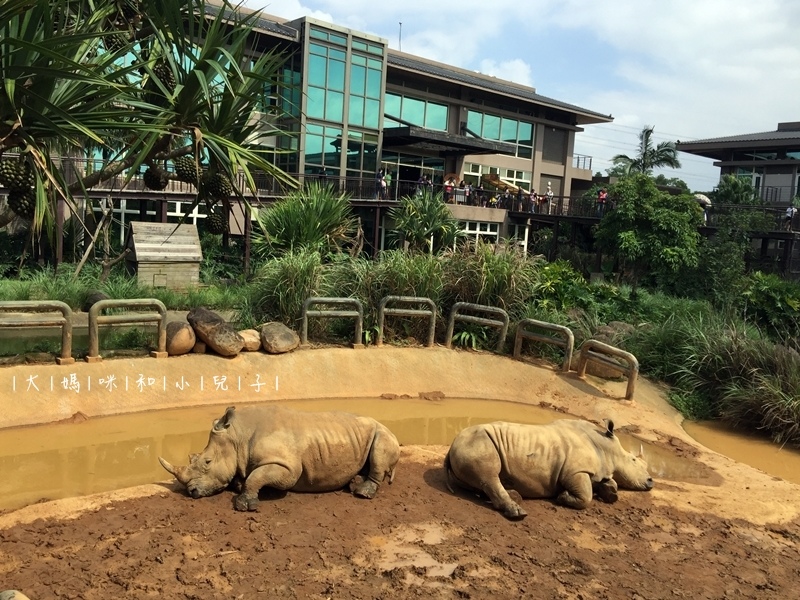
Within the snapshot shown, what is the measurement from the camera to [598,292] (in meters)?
14.0

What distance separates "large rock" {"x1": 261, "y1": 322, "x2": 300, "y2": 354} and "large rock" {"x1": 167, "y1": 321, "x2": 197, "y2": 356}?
1.00 meters

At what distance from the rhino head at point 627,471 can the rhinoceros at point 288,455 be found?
194 cm

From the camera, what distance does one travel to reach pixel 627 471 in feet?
20.8

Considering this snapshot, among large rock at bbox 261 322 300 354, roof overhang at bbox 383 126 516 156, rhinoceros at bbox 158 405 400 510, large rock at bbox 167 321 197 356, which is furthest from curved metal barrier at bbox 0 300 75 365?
roof overhang at bbox 383 126 516 156

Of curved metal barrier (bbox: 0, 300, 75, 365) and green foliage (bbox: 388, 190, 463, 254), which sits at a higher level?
green foliage (bbox: 388, 190, 463, 254)

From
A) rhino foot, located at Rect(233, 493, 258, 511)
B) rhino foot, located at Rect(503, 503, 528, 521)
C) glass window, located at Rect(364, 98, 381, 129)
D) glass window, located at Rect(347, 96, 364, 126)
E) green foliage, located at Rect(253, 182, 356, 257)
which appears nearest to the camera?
rhino foot, located at Rect(233, 493, 258, 511)

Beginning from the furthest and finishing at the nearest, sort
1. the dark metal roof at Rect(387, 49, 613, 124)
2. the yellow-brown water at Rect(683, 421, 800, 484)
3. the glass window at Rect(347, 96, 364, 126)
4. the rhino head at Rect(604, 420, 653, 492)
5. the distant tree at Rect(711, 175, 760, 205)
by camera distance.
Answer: the distant tree at Rect(711, 175, 760, 205) < the dark metal roof at Rect(387, 49, 613, 124) < the glass window at Rect(347, 96, 364, 126) < the yellow-brown water at Rect(683, 421, 800, 484) < the rhino head at Rect(604, 420, 653, 492)

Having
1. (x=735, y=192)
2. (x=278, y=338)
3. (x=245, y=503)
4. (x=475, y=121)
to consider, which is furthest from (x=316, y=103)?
(x=245, y=503)

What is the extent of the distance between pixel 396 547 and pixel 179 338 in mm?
5462

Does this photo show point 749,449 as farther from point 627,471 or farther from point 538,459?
point 538,459

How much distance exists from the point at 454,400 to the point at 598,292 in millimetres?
5231

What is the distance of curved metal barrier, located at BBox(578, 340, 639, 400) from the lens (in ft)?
32.3

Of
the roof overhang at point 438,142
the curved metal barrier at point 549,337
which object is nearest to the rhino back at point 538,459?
the curved metal barrier at point 549,337

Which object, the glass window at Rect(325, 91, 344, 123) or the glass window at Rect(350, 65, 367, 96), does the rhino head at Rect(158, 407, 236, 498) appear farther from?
the glass window at Rect(350, 65, 367, 96)
